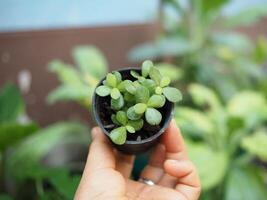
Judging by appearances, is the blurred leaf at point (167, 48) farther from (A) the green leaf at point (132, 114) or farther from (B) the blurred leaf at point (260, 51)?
(A) the green leaf at point (132, 114)

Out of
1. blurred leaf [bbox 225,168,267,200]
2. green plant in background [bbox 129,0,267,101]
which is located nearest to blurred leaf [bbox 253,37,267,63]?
green plant in background [bbox 129,0,267,101]

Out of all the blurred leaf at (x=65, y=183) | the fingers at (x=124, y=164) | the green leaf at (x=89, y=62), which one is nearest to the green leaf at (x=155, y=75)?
the fingers at (x=124, y=164)

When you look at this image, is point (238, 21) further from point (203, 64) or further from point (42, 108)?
point (42, 108)

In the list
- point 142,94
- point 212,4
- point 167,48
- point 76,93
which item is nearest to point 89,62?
point 76,93

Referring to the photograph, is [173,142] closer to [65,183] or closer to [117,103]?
[117,103]

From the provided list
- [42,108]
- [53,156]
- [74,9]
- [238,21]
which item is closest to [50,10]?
[74,9]
